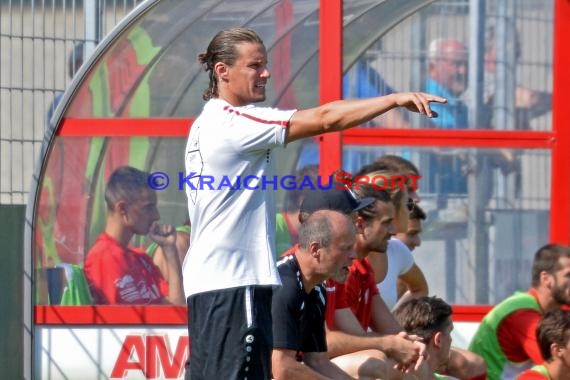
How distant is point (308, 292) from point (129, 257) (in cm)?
188

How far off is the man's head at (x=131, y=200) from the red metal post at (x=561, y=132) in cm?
219

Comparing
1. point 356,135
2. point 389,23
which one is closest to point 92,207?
point 356,135

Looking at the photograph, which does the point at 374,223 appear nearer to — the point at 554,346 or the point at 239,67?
the point at 554,346

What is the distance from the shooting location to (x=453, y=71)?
681cm

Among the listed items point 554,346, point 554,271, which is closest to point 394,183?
point 554,271

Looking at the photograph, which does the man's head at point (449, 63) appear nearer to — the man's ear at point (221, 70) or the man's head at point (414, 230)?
the man's head at point (414, 230)

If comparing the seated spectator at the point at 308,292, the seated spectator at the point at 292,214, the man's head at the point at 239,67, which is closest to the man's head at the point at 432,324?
the seated spectator at the point at 308,292

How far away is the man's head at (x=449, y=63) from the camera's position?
679 centimetres

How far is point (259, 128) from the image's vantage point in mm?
3818

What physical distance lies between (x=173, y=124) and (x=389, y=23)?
4.26ft

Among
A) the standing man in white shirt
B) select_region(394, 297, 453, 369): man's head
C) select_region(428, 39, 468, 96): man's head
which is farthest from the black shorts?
select_region(428, 39, 468, 96): man's head

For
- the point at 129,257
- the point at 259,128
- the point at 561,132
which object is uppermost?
the point at 561,132

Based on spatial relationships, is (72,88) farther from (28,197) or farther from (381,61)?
(381,61)

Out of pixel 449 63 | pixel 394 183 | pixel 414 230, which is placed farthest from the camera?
pixel 449 63
